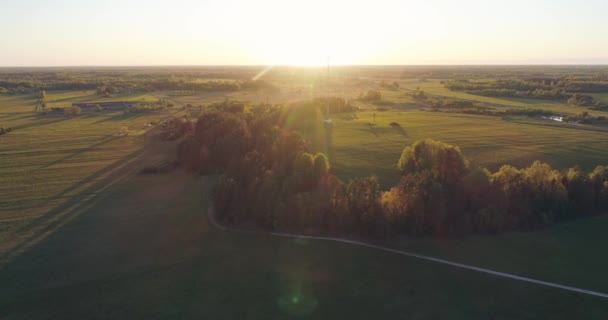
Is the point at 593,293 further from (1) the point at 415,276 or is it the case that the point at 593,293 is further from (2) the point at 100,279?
(2) the point at 100,279

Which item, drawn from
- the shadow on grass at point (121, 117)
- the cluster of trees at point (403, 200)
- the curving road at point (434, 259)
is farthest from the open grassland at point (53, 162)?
the cluster of trees at point (403, 200)

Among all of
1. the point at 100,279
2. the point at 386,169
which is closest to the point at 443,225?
the point at 386,169

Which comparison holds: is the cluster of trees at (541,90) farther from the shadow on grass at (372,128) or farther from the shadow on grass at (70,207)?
the shadow on grass at (70,207)

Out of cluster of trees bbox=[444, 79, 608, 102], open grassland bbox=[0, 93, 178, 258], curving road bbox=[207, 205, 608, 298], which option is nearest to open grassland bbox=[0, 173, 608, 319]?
curving road bbox=[207, 205, 608, 298]

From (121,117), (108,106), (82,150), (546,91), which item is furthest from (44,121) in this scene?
(546,91)

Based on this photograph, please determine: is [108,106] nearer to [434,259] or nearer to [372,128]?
[372,128]
